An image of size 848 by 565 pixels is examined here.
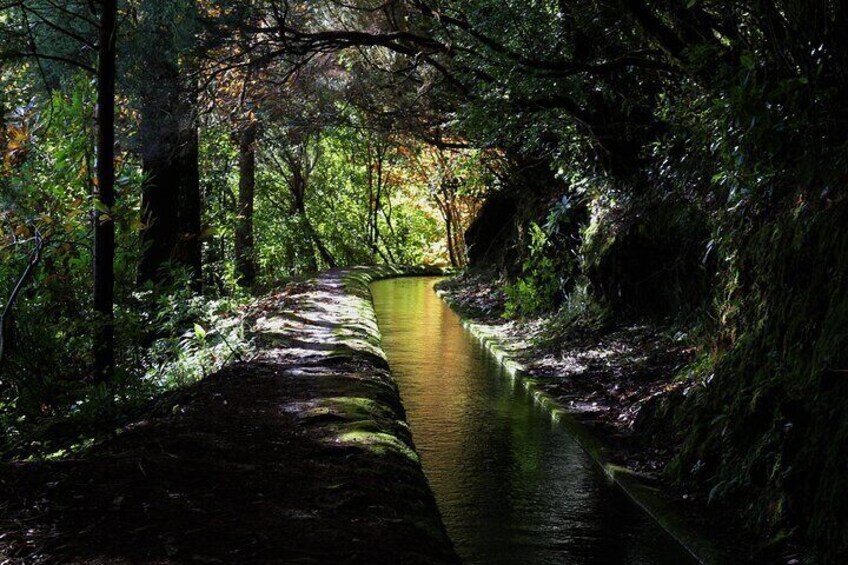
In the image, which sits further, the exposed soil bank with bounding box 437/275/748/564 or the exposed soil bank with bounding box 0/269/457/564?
the exposed soil bank with bounding box 437/275/748/564

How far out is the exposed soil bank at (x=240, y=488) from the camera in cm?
327

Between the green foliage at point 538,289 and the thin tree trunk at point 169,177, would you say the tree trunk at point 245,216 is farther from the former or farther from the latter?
the thin tree trunk at point 169,177

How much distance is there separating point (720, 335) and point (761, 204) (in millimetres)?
1125

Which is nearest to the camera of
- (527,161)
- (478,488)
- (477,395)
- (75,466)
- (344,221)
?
(75,466)

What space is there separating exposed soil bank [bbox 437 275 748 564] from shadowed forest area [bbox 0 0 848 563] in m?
0.05

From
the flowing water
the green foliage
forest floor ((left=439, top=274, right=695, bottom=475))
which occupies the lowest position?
the flowing water

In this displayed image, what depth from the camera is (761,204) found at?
19.7ft

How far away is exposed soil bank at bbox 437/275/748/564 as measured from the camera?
188 inches

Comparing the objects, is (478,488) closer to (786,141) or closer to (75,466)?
(75,466)

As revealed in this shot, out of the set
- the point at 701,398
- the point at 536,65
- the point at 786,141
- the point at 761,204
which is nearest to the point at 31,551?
the point at 701,398

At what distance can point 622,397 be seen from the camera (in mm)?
7594

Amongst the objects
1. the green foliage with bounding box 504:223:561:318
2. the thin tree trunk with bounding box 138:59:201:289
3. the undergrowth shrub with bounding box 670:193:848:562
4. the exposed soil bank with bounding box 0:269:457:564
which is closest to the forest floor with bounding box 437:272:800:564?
the undergrowth shrub with bounding box 670:193:848:562

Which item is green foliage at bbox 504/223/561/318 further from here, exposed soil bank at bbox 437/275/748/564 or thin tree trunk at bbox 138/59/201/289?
thin tree trunk at bbox 138/59/201/289

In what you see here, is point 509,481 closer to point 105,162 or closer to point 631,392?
point 631,392
